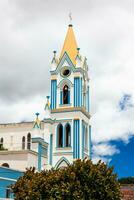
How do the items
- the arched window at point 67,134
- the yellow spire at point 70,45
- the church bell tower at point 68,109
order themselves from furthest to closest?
1. the yellow spire at point 70,45
2. the arched window at point 67,134
3. the church bell tower at point 68,109

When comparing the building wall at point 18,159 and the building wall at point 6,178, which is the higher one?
the building wall at point 18,159

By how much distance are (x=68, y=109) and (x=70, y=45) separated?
22.6 ft

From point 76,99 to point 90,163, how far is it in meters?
18.0

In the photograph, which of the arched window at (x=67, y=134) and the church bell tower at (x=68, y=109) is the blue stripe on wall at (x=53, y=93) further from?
the arched window at (x=67, y=134)

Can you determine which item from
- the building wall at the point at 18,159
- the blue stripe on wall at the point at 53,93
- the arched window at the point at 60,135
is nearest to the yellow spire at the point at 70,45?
the blue stripe on wall at the point at 53,93

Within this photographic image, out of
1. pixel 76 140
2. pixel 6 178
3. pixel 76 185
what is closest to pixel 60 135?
pixel 76 140

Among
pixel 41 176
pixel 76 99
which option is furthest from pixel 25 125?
pixel 41 176

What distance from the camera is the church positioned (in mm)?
43688

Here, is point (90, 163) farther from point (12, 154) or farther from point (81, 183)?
point (12, 154)

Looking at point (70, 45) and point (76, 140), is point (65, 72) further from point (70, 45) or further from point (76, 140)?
point (76, 140)

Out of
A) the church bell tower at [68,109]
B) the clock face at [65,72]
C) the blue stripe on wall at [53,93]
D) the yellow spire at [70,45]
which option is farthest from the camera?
the yellow spire at [70,45]

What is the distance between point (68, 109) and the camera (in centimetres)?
4509

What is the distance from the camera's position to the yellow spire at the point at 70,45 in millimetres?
47022

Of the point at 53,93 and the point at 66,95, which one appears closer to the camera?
the point at 66,95
